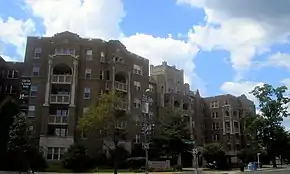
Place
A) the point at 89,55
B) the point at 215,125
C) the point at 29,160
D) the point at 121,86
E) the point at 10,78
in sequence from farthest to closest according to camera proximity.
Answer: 1. the point at 215,125
2. the point at 10,78
3. the point at 121,86
4. the point at 89,55
5. the point at 29,160

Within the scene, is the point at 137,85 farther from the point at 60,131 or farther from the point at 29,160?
the point at 29,160

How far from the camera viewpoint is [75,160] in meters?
51.4

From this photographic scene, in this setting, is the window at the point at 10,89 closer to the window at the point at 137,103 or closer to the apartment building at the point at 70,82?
the apartment building at the point at 70,82

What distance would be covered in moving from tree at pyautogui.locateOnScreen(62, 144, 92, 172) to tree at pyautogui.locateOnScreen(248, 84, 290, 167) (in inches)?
1659

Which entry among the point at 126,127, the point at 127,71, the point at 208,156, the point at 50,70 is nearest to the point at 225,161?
the point at 208,156

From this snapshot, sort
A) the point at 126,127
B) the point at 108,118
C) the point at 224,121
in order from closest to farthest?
the point at 108,118 → the point at 126,127 → the point at 224,121

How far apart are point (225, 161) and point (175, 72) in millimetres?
31383

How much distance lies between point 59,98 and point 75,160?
41.1 ft

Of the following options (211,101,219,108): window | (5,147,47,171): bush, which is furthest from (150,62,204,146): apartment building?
(5,147,47,171): bush

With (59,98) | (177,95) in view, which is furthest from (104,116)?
(177,95)

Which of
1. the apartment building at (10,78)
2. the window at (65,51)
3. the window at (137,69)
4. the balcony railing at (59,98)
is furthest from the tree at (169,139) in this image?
the apartment building at (10,78)

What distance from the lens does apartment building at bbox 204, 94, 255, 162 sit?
10138 centimetres

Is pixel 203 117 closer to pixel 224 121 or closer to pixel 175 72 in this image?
pixel 224 121

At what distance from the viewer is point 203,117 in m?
104
